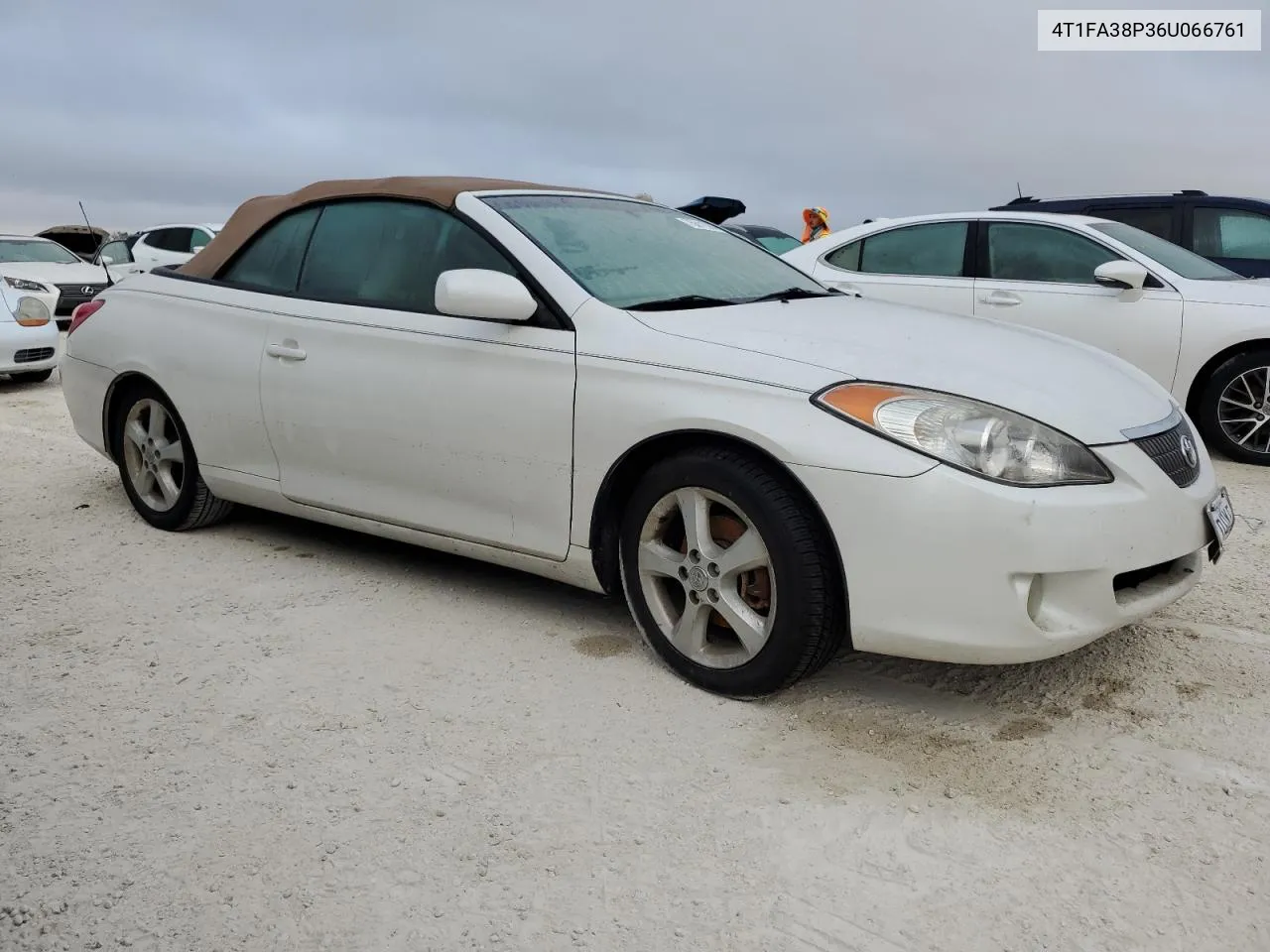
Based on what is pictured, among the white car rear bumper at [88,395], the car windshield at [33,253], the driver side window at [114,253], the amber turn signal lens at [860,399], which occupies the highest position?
the driver side window at [114,253]

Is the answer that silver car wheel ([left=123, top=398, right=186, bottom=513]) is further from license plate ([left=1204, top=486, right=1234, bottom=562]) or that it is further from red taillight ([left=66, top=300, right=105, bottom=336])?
license plate ([left=1204, top=486, right=1234, bottom=562])

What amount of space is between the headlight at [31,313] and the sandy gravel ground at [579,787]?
6.91 meters

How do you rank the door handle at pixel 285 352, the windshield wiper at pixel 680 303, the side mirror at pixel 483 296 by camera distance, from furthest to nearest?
the door handle at pixel 285 352 < the windshield wiper at pixel 680 303 < the side mirror at pixel 483 296

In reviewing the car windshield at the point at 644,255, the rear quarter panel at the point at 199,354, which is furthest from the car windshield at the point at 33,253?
the car windshield at the point at 644,255

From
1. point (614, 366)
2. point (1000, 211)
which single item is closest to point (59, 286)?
point (1000, 211)

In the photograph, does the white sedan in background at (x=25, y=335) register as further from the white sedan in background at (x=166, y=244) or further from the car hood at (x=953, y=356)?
the car hood at (x=953, y=356)

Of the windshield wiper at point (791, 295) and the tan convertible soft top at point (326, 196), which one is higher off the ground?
the tan convertible soft top at point (326, 196)

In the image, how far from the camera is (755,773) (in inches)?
106

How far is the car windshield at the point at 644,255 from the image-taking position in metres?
3.53

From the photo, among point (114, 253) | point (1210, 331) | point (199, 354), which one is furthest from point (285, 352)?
point (114, 253)

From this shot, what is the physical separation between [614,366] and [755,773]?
1.22 meters

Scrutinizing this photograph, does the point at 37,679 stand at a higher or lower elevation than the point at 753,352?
lower

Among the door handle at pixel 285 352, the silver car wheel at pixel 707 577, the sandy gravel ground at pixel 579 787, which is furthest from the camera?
the door handle at pixel 285 352

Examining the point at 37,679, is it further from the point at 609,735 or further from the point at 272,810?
the point at 609,735
